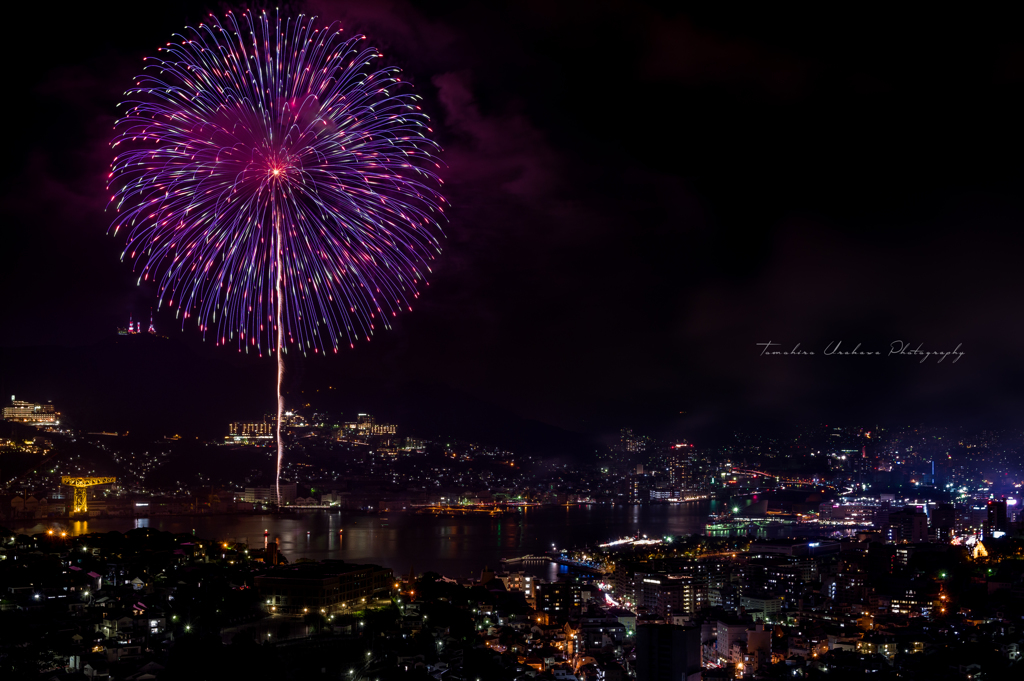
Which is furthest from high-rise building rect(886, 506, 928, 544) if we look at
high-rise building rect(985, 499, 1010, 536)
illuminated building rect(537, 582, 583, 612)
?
illuminated building rect(537, 582, 583, 612)

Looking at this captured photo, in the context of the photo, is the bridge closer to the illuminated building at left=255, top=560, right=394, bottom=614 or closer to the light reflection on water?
the light reflection on water

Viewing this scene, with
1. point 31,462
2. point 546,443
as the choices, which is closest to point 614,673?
point 31,462

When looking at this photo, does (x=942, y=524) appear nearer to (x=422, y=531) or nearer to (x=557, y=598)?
(x=422, y=531)

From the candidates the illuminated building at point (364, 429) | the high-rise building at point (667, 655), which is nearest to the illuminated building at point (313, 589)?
the high-rise building at point (667, 655)

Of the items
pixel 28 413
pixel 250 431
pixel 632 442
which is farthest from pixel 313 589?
pixel 632 442

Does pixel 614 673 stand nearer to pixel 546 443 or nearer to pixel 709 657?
pixel 709 657
